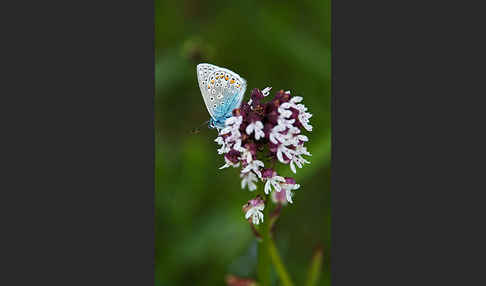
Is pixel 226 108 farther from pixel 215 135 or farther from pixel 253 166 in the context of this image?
pixel 215 135

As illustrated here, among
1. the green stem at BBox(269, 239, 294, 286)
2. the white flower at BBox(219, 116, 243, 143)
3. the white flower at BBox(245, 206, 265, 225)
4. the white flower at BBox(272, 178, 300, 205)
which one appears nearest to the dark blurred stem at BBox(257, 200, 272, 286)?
the green stem at BBox(269, 239, 294, 286)

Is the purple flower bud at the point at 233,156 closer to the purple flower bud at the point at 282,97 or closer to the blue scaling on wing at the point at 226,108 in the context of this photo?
the blue scaling on wing at the point at 226,108

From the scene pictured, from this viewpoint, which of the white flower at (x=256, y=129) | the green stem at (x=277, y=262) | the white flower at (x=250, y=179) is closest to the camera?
the white flower at (x=256, y=129)

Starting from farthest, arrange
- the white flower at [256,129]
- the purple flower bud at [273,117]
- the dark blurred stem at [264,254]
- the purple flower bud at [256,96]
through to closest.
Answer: the dark blurred stem at [264,254], the purple flower bud at [256,96], the purple flower bud at [273,117], the white flower at [256,129]

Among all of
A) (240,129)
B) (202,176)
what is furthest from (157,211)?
(240,129)

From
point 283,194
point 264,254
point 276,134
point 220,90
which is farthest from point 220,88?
point 264,254

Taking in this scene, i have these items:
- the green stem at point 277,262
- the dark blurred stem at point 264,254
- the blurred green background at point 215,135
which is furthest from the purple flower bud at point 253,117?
the blurred green background at point 215,135
